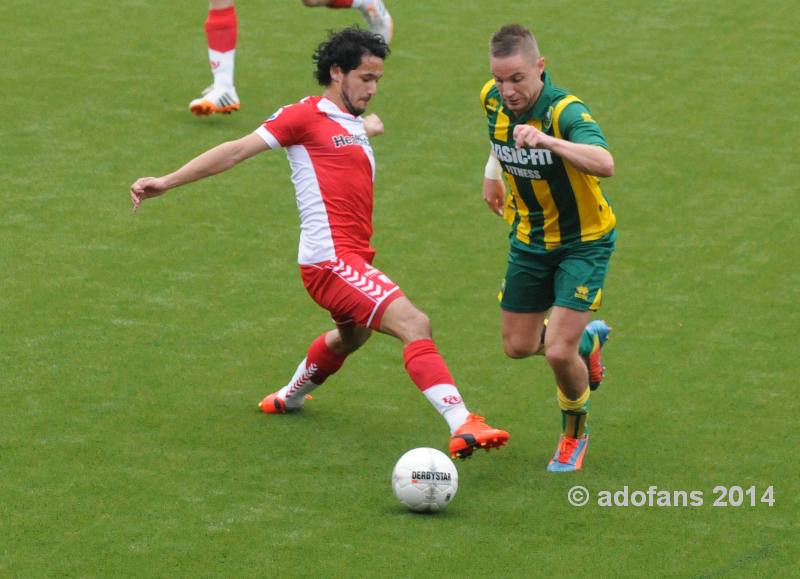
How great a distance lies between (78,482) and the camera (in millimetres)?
7051

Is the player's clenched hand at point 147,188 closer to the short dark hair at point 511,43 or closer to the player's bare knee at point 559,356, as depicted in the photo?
the short dark hair at point 511,43

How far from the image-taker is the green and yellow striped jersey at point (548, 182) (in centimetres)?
712

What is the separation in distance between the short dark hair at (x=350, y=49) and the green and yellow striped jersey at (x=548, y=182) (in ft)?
2.23

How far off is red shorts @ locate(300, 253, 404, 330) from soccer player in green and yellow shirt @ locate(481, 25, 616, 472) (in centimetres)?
75

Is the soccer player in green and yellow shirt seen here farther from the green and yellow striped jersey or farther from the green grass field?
the green grass field

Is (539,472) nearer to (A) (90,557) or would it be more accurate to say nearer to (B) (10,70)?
(A) (90,557)

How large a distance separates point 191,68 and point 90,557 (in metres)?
7.88

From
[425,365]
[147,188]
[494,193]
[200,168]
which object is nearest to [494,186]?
[494,193]

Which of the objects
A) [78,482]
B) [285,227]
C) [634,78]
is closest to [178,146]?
[285,227]

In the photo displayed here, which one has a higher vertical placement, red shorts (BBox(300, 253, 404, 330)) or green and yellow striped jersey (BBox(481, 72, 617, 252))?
green and yellow striped jersey (BBox(481, 72, 617, 252))

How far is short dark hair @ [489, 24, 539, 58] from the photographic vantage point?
6973 mm

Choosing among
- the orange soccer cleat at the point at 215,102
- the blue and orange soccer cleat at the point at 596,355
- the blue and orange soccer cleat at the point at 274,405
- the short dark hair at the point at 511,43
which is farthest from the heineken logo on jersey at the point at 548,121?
the orange soccer cleat at the point at 215,102

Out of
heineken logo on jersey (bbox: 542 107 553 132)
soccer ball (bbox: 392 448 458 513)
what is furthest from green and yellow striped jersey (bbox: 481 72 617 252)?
soccer ball (bbox: 392 448 458 513)

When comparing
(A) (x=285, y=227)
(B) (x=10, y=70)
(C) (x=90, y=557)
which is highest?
(B) (x=10, y=70)
